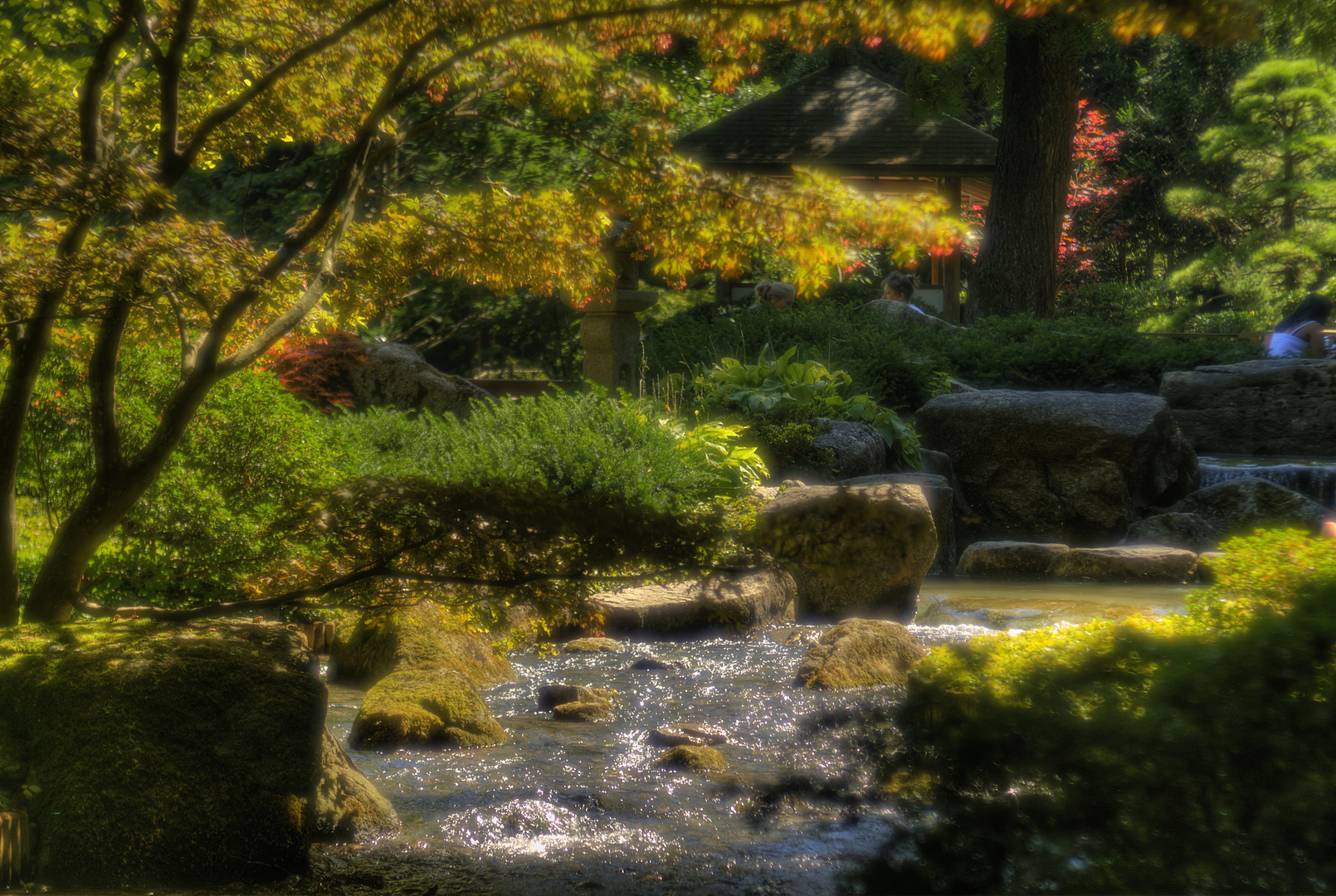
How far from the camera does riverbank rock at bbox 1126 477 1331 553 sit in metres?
9.92

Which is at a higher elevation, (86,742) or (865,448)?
(865,448)

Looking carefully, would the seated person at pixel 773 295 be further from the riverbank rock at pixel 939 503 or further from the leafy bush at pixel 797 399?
the riverbank rock at pixel 939 503

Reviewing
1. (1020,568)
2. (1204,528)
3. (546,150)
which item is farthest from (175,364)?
(1204,528)

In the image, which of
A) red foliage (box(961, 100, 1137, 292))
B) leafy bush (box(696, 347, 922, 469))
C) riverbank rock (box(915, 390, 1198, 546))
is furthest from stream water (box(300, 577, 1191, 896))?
red foliage (box(961, 100, 1137, 292))

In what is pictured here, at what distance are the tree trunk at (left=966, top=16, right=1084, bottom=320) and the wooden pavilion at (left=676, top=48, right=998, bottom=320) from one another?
8.21 ft

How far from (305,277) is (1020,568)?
672 cm

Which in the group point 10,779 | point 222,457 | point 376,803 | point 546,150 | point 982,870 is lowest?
point 376,803

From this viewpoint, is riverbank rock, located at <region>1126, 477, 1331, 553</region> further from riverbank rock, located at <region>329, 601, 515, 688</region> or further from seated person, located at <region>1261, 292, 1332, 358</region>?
riverbank rock, located at <region>329, 601, 515, 688</region>

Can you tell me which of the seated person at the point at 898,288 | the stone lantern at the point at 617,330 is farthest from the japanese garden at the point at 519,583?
the seated person at the point at 898,288

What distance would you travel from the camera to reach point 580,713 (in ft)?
16.9

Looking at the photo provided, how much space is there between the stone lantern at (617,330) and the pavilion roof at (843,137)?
906cm

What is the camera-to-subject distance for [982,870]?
1.96 metres

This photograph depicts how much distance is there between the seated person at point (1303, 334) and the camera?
524 inches

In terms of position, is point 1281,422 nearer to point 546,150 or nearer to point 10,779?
point 546,150
